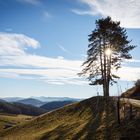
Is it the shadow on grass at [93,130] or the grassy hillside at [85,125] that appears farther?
the shadow on grass at [93,130]

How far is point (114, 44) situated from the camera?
5403 cm

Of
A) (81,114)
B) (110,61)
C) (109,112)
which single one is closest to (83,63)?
(110,61)

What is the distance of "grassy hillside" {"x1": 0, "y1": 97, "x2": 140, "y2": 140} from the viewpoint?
1127 inches

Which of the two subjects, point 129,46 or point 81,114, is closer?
point 81,114

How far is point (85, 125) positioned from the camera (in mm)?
37344

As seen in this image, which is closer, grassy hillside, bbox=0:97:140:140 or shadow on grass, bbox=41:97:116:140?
grassy hillside, bbox=0:97:140:140

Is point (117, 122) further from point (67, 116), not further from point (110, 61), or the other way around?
point (110, 61)

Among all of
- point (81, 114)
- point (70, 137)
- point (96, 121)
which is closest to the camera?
point (70, 137)

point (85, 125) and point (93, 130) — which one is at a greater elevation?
point (85, 125)

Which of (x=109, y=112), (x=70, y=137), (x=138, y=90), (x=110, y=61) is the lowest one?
(x=70, y=137)

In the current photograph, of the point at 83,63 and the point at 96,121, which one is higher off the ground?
the point at 83,63

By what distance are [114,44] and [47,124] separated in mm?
18757

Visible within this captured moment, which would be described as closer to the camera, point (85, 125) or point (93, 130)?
point (93, 130)

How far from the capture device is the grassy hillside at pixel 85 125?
93.9 ft
